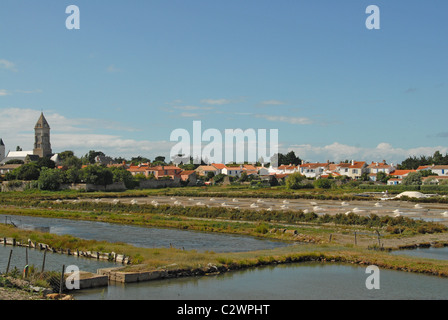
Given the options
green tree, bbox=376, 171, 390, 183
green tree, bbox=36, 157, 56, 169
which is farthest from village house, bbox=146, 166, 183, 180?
green tree, bbox=376, 171, 390, 183

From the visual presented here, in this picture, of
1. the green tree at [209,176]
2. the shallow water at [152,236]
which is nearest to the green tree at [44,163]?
the green tree at [209,176]

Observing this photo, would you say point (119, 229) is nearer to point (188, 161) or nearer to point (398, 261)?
point (398, 261)

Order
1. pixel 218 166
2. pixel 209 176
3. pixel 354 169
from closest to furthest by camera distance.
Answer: pixel 354 169
pixel 209 176
pixel 218 166

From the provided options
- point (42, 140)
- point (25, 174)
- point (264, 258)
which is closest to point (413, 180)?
point (264, 258)

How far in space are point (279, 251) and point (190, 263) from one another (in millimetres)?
6856

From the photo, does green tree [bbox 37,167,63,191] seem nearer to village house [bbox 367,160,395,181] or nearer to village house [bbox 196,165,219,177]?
village house [bbox 196,165,219,177]

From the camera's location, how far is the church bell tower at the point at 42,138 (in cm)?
13275

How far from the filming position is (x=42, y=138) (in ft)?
437

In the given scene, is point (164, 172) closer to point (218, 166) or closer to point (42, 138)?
point (218, 166)

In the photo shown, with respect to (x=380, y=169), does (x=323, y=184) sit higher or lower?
lower

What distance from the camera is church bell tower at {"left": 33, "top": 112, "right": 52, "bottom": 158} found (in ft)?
436
